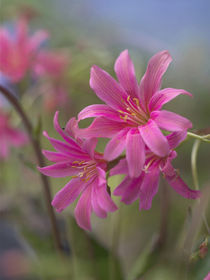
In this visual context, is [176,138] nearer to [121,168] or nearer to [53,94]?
[121,168]

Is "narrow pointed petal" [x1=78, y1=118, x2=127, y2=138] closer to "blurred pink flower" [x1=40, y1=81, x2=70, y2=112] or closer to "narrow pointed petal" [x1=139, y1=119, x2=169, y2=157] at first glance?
"narrow pointed petal" [x1=139, y1=119, x2=169, y2=157]

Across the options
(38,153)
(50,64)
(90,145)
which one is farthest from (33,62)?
(90,145)

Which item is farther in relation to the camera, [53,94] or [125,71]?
[53,94]

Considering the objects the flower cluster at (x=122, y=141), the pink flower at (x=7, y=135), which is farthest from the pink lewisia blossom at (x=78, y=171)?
the pink flower at (x=7, y=135)

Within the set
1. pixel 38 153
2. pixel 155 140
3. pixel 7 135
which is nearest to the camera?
pixel 155 140

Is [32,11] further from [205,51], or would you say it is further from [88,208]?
[88,208]

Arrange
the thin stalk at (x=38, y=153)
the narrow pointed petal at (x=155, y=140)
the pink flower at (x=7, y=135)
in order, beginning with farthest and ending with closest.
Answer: the pink flower at (x=7, y=135) → the thin stalk at (x=38, y=153) → the narrow pointed petal at (x=155, y=140)

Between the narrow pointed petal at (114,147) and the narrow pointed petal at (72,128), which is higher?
the narrow pointed petal at (72,128)

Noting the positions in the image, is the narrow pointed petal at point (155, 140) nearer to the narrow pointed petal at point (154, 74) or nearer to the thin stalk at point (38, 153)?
the narrow pointed petal at point (154, 74)
